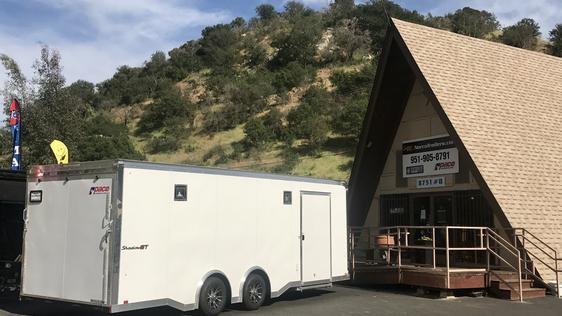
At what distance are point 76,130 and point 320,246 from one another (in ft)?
58.8

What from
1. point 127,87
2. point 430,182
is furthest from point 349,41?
point 430,182

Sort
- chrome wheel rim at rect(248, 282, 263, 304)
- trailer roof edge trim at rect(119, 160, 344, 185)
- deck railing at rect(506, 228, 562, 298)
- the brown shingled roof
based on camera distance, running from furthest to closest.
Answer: the brown shingled roof → deck railing at rect(506, 228, 562, 298) → chrome wheel rim at rect(248, 282, 263, 304) → trailer roof edge trim at rect(119, 160, 344, 185)

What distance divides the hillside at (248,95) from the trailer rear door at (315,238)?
17568 mm

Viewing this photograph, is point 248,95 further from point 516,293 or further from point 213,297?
point 213,297

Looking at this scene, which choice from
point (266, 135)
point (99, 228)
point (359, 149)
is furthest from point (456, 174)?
point (266, 135)

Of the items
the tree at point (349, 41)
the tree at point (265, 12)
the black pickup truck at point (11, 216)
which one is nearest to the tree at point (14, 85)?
the black pickup truck at point (11, 216)

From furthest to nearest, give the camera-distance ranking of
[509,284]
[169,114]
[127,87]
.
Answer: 1. [127,87]
2. [169,114]
3. [509,284]

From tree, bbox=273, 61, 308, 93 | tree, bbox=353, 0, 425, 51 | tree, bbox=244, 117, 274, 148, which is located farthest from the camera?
tree, bbox=353, 0, 425, 51

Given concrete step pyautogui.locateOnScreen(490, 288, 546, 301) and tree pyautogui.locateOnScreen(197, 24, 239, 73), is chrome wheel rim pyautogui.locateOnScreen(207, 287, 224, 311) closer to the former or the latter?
concrete step pyautogui.locateOnScreen(490, 288, 546, 301)

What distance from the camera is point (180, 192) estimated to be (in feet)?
33.3

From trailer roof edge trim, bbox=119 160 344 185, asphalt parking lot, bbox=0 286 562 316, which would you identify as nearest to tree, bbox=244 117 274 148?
asphalt parking lot, bbox=0 286 562 316

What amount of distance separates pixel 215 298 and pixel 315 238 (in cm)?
317

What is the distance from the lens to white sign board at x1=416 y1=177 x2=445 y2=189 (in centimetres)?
1708

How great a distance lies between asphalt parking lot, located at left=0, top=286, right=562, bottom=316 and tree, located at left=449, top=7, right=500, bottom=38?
48.2 metres
